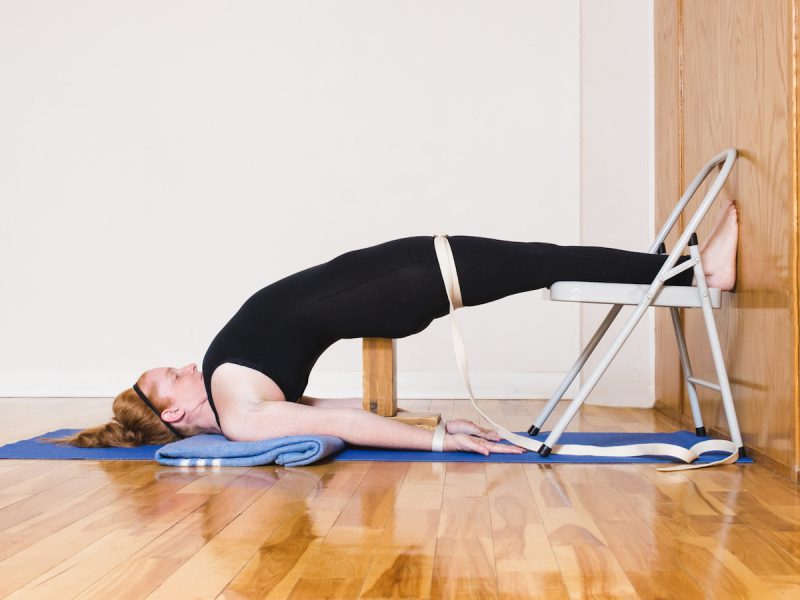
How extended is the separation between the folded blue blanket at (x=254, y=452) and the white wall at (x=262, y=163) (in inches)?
79.9

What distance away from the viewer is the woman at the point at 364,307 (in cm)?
243

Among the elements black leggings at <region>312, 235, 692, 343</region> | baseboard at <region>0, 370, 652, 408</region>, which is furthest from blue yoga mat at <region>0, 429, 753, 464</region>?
baseboard at <region>0, 370, 652, 408</region>

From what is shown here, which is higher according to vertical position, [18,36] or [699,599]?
[18,36]

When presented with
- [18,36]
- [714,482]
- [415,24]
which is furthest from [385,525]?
[18,36]

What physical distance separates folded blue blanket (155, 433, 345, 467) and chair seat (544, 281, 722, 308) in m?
0.77

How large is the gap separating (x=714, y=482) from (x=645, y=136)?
215 centimetres

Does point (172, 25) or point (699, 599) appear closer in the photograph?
point (699, 599)

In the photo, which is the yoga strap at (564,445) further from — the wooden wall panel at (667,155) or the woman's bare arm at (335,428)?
the wooden wall panel at (667,155)

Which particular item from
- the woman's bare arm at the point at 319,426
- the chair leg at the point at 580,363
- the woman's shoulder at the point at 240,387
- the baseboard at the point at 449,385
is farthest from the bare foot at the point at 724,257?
the baseboard at the point at 449,385

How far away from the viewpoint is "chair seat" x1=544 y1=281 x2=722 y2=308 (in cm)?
236

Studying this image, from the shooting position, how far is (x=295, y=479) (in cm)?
219

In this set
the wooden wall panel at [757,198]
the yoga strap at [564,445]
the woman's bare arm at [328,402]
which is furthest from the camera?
the woman's bare arm at [328,402]

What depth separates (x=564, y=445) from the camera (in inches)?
98.4

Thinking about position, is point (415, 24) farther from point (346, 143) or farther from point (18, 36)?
point (18, 36)
